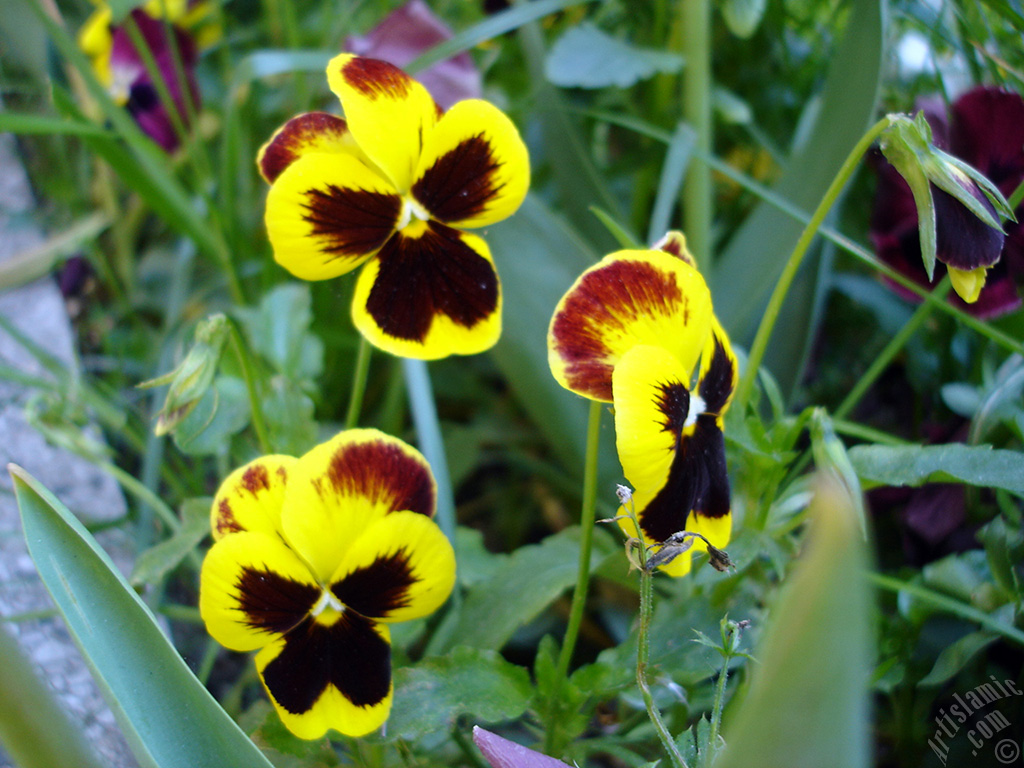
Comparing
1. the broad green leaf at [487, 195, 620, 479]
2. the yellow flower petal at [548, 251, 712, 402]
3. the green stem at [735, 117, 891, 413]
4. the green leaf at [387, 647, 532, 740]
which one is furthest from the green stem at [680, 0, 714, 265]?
the green leaf at [387, 647, 532, 740]

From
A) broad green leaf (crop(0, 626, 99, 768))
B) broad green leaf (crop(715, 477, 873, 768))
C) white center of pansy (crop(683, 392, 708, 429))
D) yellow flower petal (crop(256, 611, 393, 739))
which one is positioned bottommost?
yellow flower petal (crop(256, 611, 393, 739))

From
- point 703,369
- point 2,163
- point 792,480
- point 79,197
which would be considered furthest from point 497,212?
point 2,163

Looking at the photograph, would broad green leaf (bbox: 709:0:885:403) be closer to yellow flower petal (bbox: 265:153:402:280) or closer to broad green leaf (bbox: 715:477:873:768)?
yellow flower petal (bbox: 265:153:402:280)

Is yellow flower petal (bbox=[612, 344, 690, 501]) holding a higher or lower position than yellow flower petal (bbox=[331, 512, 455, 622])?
higher

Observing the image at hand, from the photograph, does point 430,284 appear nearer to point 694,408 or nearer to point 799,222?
point 694,408

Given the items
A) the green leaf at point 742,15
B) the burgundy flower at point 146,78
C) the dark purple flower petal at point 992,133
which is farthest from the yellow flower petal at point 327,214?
the burgundy flower at point 146,78

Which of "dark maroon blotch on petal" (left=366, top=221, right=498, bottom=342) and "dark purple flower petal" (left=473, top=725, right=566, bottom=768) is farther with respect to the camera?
"dark maroon blotch on petal" (left=366, top=221, right=498, bottom=342)

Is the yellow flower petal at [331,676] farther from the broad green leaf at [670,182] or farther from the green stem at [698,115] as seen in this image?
the green stem at [698,115]

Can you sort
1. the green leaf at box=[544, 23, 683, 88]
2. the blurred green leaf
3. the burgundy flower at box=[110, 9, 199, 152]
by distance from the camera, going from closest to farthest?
the blurred green leaf < the green leaf at box=[544, 23, 683, 88] < the burgundy flower at box=[110, 9, 199, 152]
